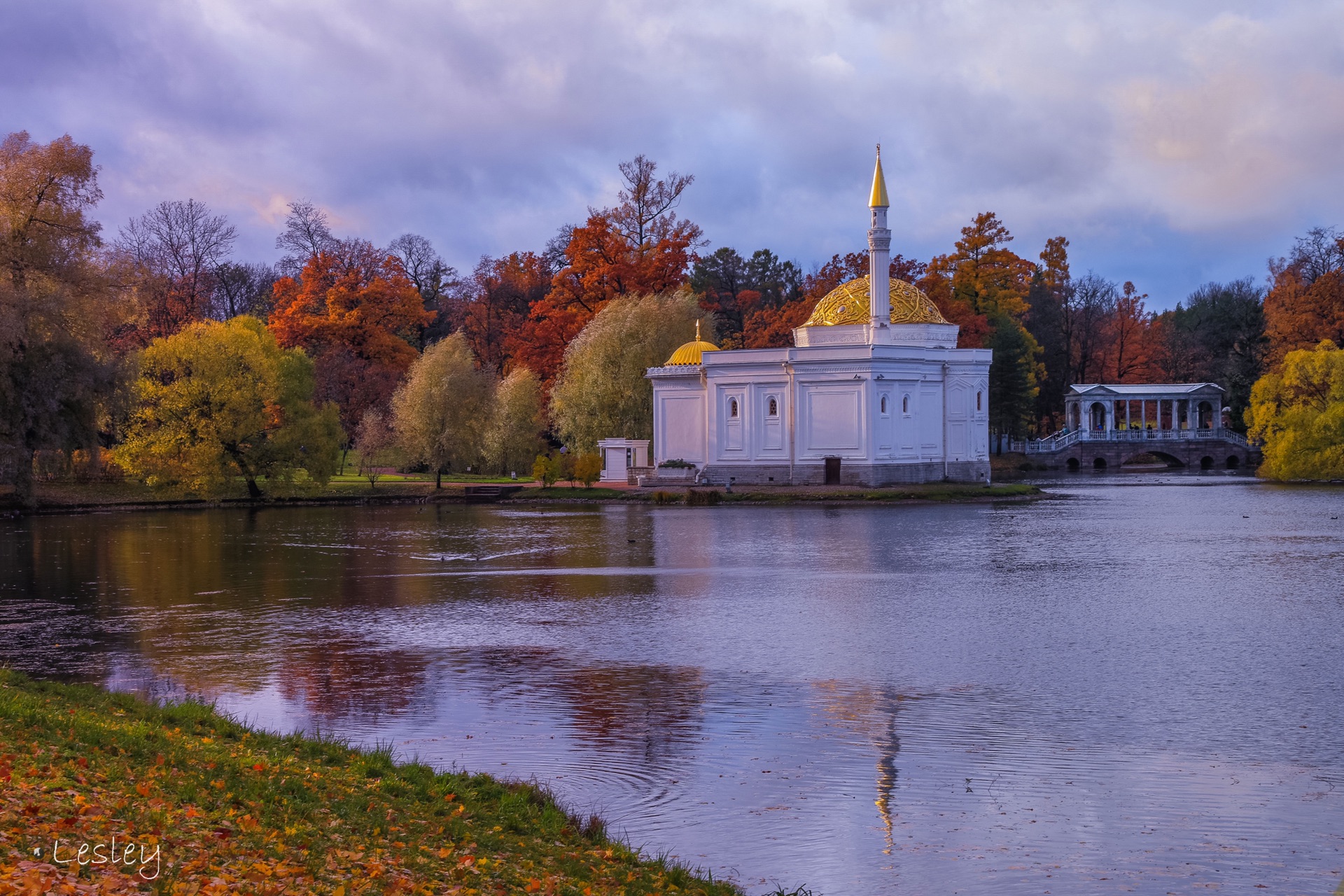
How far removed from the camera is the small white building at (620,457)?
204ft

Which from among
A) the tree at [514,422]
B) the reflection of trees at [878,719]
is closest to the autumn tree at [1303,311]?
the tree at [514,422]

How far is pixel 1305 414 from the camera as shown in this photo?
2516 inches

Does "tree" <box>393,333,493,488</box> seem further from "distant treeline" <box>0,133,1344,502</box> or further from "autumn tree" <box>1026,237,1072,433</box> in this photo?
"autumn tree" <box>1026,237,1072,433</box>

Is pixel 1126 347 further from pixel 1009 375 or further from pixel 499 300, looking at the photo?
pixel 499 300

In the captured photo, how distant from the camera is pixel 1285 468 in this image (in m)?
64.8

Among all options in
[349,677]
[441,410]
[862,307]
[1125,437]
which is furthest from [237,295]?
[349,677]

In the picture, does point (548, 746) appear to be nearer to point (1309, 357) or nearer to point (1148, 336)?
point (1309, 357)

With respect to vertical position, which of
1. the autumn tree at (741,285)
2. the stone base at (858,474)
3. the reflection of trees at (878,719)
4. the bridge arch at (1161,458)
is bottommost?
the reflection of trees at (878,719)

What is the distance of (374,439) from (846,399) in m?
23.6

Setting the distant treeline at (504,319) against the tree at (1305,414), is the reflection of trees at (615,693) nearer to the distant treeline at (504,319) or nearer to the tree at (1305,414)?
the distant treeline at (504,319)

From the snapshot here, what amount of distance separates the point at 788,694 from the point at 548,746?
11.2 ft

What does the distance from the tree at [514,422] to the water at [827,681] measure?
1255 inches

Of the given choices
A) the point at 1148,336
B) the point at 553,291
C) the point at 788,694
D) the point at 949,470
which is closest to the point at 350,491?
the point at 553,291

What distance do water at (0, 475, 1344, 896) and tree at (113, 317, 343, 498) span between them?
69.0 feet
